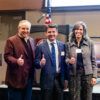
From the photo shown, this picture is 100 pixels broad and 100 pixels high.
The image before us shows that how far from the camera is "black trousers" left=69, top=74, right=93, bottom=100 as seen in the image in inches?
130

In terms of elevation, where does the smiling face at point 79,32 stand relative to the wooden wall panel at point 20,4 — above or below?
below

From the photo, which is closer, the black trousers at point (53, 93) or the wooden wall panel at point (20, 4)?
the black trousers at point (53, 93)

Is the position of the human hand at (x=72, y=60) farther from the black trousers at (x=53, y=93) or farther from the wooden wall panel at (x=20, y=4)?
the wooden wall panel at (x=20, y=4)

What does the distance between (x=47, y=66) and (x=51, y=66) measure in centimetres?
5

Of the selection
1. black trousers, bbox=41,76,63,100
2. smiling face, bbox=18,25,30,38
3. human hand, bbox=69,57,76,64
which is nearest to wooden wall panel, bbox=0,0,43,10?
smiling face, bbox=18,25,30,38

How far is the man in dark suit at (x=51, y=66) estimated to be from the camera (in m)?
3.25

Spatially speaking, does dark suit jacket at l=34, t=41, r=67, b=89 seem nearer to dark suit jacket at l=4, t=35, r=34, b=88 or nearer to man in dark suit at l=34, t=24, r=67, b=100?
man in dark suit at l=34, t=24, r=67, b=100

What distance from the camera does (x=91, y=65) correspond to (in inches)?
133

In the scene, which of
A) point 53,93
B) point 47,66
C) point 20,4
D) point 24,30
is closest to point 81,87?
point 53,93

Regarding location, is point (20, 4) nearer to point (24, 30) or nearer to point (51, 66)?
point (24, 30)

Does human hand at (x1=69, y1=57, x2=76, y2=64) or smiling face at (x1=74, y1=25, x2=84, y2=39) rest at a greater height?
smiling face at (x1=74, y1=25, x2=84, y2=39)

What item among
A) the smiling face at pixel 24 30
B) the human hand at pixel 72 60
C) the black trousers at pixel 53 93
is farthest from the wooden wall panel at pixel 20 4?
the black trousers at pixel 53 93

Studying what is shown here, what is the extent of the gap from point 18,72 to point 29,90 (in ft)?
0.86

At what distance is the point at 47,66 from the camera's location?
328cm
